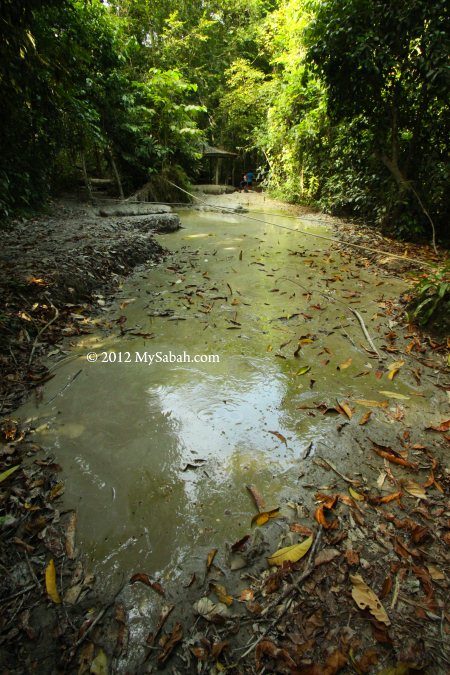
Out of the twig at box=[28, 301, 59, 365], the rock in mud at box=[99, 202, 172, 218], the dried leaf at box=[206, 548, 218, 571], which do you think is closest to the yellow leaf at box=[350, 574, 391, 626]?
the dried leaf at box=[206, 548, 218, 571]

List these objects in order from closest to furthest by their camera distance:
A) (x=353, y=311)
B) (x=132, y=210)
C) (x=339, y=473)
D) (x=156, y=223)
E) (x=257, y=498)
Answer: (x=257, y=498)
(x=339, y=473)
(x=353, y=311)
(x=156, y=223)
(x=132, y=210)

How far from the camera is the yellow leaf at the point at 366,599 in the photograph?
1377mm

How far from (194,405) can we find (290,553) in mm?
1248

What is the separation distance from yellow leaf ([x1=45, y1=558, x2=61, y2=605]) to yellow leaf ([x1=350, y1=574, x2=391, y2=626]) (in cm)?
130

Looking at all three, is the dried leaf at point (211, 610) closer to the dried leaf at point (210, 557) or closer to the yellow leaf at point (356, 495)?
the dried leaf at point (210, 557)

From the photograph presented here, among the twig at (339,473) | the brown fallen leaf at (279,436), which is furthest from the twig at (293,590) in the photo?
the brown fallen leaf at (279,436)

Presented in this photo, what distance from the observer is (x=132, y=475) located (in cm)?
202

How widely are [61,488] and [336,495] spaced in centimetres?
159

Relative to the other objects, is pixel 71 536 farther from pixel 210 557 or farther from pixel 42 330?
pixel 42 330

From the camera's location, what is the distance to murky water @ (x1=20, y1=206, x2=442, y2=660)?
1763 mm

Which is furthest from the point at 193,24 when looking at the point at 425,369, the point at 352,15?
the point at 425,369

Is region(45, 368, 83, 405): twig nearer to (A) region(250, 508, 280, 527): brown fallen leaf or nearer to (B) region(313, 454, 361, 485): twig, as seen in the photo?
(A) region(250, 508, 280, 527): brown fallen leaf

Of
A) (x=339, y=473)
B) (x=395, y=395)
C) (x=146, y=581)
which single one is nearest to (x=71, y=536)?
(x=146, y=581)

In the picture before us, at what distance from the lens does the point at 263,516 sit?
70.5 inches
